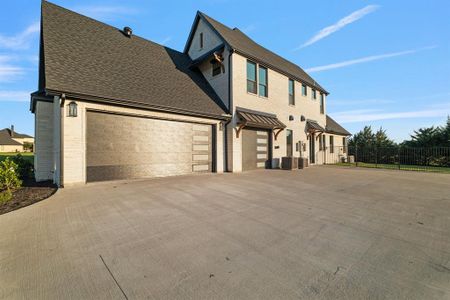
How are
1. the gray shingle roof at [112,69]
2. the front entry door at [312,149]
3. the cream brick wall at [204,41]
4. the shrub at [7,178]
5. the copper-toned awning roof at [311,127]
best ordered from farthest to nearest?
the front entry door at [312,149] → the copper-toned awning roof at [311,127] → the cream brick wall at [204,41] → the gray shingle roof at [112,69] → the shrub at [7,178]

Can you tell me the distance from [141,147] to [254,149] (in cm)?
712

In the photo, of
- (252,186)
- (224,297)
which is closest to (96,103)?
(252,186)

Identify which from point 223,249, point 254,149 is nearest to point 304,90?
point 254,149

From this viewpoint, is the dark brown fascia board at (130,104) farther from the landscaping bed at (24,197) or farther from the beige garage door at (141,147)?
the landscaping bed at (24,197)

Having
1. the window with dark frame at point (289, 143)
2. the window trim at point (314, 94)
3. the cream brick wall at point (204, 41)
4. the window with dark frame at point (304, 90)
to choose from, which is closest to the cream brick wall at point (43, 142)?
the cream brick wall at point (204, 41)

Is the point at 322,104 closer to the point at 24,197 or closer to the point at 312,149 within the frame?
the point at 312,149

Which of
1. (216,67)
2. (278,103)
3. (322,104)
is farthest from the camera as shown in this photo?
(322,104)

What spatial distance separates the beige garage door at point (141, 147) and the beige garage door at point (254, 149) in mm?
2576

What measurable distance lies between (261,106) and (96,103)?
9.38 m

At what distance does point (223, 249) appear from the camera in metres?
3.03

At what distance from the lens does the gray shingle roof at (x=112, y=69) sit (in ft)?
24.7

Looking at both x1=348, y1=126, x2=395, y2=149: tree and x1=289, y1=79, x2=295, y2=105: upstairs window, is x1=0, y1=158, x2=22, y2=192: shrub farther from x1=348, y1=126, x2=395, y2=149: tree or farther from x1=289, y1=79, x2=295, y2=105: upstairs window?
x1=348, y1=126, x2=395, y2=149: tree

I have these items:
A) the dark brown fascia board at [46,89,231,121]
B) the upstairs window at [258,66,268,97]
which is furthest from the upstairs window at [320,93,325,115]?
the dark brown fascia board at [46,89,231,121]

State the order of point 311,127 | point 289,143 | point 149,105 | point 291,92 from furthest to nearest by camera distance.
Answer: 1. point 311,127
2. point 291,92
3. point 289,143
4. point 149,105
